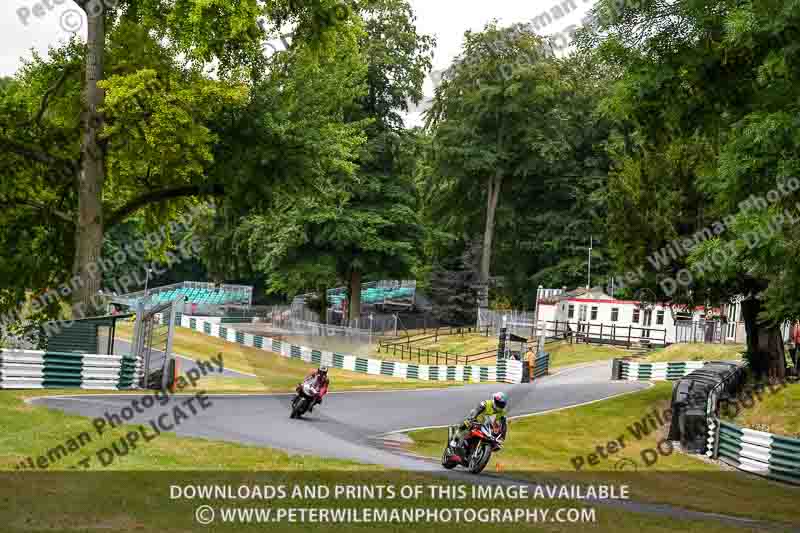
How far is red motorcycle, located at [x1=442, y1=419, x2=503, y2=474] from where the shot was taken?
16.8 metres

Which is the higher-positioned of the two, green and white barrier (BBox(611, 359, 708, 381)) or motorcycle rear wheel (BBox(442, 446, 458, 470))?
green and white barrier (BBox(611, 359, 708, 381))

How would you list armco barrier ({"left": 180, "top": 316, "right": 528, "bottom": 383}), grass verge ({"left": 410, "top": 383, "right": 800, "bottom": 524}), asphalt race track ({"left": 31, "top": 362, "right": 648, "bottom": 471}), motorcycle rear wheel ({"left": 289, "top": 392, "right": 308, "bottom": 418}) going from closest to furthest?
grass verge ({"left": 410, "top": 383, "right": 800, "bottom": 524}), asphalt race track ({"left": 31, "top": 362, "right": 648, "bottom": 471}), motorcycle rear wheel ({"left": 289, "top": 392, "right": 308, "bottom": 418}), armco barrier ({"left": 180, "top": 316, "right": 528, "bottom": 383})

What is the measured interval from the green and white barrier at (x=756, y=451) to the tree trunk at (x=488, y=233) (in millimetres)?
47348

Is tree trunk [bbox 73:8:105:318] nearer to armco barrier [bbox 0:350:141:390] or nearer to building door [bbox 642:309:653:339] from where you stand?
armco barrier [bbox 0:350:141:390]

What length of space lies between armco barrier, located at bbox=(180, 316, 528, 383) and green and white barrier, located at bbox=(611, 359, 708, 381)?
460 cm

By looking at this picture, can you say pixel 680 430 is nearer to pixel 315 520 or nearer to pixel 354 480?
pixel 354 480

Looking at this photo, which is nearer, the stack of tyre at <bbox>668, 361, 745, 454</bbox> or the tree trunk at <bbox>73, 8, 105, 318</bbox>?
the stack of tyre at <bbox>668, 361, 745, 454</bbox>

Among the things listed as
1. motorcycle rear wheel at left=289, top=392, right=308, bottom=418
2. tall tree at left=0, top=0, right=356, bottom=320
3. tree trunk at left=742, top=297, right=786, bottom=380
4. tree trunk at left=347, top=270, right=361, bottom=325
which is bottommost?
motorcycle rear wheel at left=289, top=392, right=308, bottom=418

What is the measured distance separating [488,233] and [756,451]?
5131 cm

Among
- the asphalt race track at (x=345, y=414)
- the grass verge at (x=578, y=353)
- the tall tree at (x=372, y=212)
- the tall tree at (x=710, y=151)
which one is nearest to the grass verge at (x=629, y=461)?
the asphalt race track at (x=345, y=414)

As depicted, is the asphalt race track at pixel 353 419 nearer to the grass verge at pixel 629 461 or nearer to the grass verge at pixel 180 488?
the grass verge at pixel 629 461

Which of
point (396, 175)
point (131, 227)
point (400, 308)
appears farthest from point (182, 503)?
point (131, 227)

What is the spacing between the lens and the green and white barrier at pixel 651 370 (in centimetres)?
4456

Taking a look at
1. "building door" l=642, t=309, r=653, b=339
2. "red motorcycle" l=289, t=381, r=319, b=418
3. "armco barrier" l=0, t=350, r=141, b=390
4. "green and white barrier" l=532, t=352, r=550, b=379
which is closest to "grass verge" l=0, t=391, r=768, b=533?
"armco barrier" l=0, t=350, r=141, b=390
